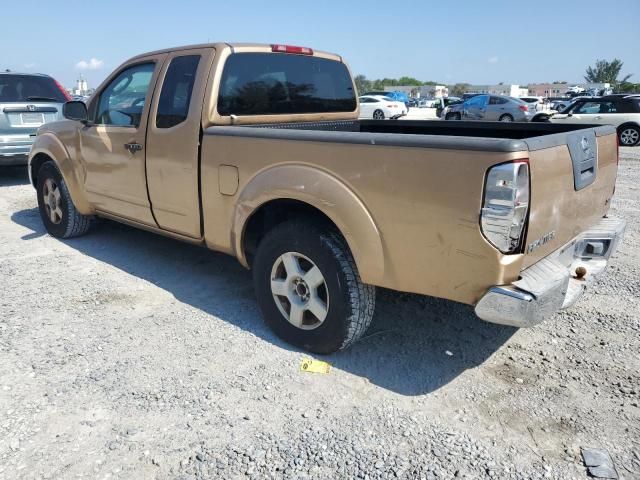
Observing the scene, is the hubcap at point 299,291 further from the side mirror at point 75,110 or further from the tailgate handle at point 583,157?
the side mirror at point 75,110

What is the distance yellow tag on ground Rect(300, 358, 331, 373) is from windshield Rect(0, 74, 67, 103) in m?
7.90

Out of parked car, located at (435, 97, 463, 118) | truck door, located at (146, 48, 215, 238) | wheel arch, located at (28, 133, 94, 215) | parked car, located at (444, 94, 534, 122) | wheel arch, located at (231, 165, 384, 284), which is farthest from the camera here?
parked car, located at (435, 97, 463, 118)

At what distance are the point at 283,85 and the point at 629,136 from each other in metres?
14.9

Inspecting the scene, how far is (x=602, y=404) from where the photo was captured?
282 centimetres

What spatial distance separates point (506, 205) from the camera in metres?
2.34

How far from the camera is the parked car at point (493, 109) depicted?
24.1 m

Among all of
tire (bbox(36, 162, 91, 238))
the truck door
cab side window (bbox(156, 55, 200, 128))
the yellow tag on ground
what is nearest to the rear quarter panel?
the yellow tag on ground

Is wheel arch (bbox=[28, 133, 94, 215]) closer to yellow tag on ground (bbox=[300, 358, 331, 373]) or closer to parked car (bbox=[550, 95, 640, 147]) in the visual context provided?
yellow tag on ground (bbox=[300, 358, 331, 373])

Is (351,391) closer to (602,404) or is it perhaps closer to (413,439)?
(413,439)

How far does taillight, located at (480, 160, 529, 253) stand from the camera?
2312 millimetres

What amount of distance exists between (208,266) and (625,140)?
15233mm

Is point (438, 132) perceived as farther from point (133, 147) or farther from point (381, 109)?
point (381, 109)

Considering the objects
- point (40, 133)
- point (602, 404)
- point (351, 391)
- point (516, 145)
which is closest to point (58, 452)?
point (351, 391)

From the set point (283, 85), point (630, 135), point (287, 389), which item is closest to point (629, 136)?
point (630, 135)
